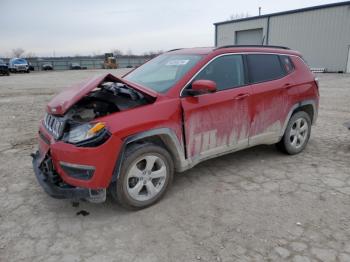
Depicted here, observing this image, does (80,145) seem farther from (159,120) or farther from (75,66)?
(75,66)

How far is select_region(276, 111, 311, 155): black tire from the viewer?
4739 millimetres

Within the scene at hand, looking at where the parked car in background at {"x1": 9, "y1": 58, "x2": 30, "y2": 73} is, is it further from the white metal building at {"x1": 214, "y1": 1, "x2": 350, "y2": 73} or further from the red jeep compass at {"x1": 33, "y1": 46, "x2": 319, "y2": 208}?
the red jeep compass at {"x1": 33, "y1": 46, "x2": 319, "y2": 208}

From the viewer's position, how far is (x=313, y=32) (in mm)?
25031

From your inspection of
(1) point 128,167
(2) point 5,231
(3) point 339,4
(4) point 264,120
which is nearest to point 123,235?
(1) point 128,167

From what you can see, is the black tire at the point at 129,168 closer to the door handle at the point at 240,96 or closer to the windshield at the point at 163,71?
the windshield at the point at 163,71

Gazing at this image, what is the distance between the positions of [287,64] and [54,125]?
355 centimetres

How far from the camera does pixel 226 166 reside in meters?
4.52

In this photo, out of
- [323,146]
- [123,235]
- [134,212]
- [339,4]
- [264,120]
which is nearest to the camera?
[123,235]

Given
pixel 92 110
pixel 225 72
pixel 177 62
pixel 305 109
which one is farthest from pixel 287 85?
pixel 92 110

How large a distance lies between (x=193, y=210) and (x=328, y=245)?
53.1 inches

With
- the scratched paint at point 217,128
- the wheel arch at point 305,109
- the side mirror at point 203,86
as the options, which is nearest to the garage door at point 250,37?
the wheel arch at point 305,109

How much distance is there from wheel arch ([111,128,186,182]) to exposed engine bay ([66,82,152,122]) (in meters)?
0.35

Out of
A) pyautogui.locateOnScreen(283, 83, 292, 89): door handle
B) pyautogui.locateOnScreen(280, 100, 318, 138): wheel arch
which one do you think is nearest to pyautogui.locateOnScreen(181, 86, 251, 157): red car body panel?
pyautogui.locateOnScreen(283, 83, 292, 89): door handle

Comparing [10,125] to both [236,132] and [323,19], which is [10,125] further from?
[323,19]
